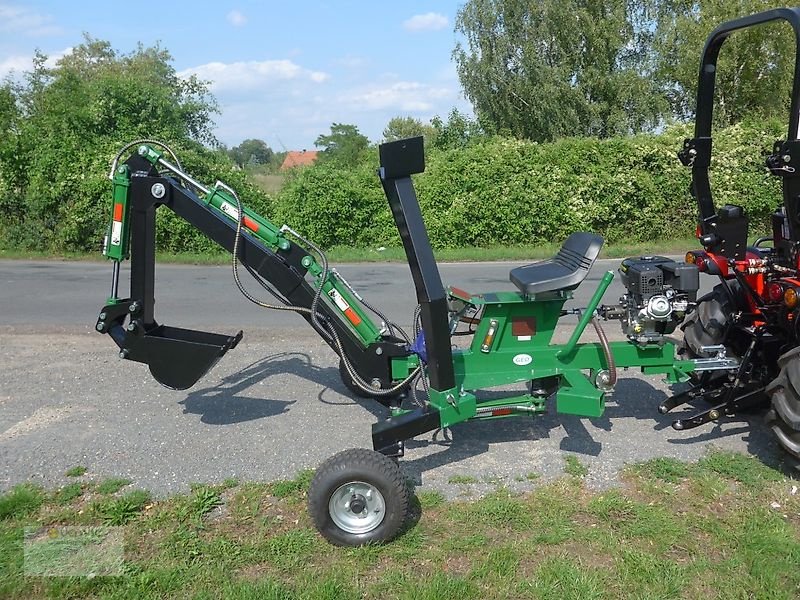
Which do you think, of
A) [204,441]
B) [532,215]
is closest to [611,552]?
[204,441]

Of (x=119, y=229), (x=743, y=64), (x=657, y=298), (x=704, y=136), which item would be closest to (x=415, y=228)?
(x=657, y=298)

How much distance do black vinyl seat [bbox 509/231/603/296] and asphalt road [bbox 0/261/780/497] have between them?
1184mm

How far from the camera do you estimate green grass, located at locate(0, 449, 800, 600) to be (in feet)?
10.5

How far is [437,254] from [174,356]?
10.3 meters

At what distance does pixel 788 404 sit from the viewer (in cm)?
400

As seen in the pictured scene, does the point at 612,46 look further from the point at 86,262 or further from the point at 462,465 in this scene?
the point at 462,465

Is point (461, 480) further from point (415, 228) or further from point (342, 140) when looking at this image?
point (342, 140)

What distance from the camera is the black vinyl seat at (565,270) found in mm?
4055

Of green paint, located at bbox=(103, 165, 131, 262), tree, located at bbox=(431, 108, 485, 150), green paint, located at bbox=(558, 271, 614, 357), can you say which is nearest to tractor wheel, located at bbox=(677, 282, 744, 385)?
green paint, located at bbox=(558, 271, 614, 357)

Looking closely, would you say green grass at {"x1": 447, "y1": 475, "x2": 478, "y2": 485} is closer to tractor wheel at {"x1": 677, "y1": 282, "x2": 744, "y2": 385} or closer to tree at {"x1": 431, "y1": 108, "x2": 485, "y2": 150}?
tractor wheel at {"x1": 677, "y1": 282, "x2": 744, "y2": 385}

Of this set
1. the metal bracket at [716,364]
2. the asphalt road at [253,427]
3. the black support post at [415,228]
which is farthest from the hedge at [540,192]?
the black support post at [415,228]

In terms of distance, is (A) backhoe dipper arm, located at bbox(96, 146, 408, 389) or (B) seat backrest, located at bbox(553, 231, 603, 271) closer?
(B) seat backrest, located at bbox(553, 231, 603, 271)

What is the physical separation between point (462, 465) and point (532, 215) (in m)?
11.3

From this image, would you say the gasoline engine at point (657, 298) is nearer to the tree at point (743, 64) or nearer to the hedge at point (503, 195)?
the hedge at point (503, 195)
